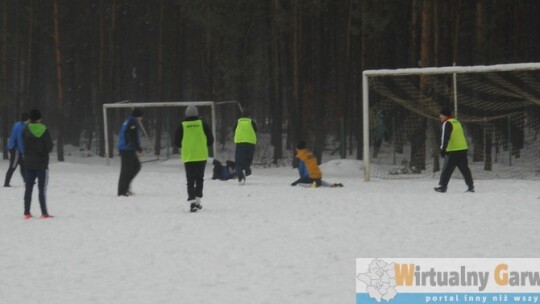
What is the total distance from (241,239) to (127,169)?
695 centimetres

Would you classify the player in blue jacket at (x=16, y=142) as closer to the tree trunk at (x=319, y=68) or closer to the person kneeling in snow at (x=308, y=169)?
the person kneeling in snow at (x=308, y=169)

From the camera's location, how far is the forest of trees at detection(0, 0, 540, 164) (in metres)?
29.8

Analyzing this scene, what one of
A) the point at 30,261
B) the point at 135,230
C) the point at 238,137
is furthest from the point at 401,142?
the point at 30,261

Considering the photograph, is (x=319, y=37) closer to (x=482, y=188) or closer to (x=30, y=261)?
(x=482, y=188)

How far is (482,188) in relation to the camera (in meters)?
18.5

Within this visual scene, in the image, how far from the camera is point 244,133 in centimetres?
2050

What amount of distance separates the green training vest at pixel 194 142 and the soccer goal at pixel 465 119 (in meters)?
7.59

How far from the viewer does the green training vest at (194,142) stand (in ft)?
47.7

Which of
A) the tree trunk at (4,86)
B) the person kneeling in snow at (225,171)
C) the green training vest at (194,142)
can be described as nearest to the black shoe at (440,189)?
the green training vest at (194,142)

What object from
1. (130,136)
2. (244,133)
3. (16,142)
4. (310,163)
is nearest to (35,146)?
(130,136)

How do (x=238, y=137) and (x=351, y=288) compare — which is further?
(x=238, y=137)

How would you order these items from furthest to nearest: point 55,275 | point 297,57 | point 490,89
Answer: point 297,57, point 490,89, point 55,275

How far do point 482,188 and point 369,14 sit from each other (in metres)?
12.0

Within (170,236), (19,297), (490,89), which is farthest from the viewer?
(490,89)
